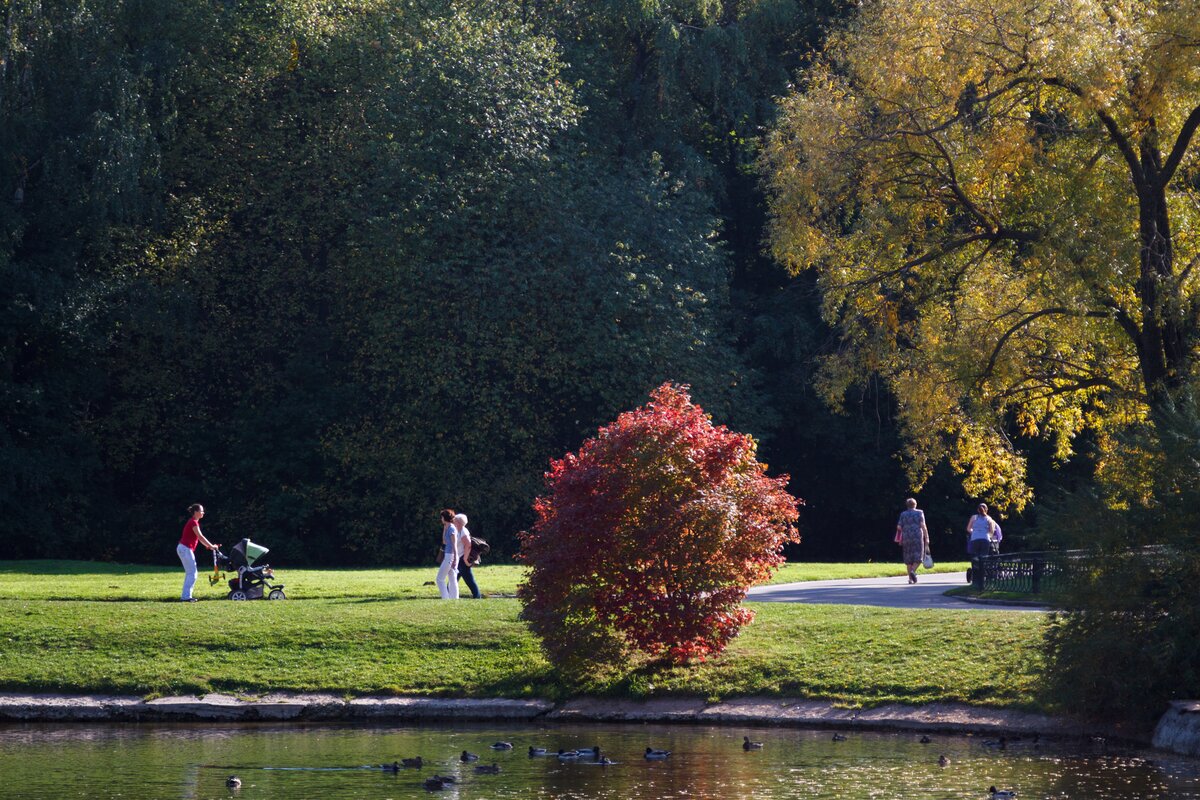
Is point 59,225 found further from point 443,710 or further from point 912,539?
point 443,710

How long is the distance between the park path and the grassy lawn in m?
1.94

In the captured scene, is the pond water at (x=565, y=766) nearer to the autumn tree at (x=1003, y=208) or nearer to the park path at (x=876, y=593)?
the autumn tree at (x=1003, y=208)

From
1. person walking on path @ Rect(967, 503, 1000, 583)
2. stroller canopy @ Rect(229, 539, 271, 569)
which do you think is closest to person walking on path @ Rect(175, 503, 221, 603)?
stroller canopy @ Rect(229, 539, 271, 569)

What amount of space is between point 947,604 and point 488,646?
8.22 metres

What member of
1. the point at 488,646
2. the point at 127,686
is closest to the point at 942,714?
the point at 488,646

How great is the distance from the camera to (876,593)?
2952 cm

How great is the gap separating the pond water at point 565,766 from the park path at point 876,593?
7.22m

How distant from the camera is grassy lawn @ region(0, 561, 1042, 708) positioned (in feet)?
69.6

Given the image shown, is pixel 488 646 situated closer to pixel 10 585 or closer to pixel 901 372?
pixel 901 372

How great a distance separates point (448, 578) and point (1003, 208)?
11.1 metres

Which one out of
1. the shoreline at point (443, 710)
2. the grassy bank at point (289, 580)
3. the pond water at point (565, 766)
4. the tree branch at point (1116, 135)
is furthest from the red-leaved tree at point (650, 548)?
the tree branch at point (1116, 135)

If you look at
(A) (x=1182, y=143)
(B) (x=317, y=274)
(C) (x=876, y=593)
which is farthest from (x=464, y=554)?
(B) (x=317, y=274)

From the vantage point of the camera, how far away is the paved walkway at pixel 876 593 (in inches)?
1054

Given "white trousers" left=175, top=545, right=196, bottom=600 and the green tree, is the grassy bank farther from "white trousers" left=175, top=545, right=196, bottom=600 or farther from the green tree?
the green tree
